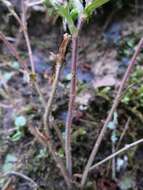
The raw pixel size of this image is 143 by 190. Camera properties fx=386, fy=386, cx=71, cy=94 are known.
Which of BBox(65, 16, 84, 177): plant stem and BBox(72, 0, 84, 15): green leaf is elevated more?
BBox(72, 0, 84, 15): green leaf

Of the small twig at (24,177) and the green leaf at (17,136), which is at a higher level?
the green leaf at (17,136)

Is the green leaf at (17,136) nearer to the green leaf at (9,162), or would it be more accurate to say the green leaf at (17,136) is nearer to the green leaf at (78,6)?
the green leaf at (9,162)

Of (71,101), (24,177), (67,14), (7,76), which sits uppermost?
(67,14)

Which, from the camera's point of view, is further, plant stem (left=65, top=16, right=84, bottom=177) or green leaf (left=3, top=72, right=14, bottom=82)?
green leaf (left=3, top=72, right=14, bottom=82)

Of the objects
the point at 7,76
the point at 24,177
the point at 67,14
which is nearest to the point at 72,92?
the point at 67,14

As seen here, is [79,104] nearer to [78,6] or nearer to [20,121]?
[20,121]

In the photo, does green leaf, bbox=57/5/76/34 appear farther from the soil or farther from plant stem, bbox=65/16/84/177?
the soil

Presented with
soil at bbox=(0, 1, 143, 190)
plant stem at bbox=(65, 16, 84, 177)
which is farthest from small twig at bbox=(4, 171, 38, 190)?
plant stem at bbox=(65, 16, 84, 177)

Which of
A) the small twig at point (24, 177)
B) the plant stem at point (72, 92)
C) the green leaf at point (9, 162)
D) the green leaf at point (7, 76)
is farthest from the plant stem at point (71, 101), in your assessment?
the green leaf at point (7, 76)

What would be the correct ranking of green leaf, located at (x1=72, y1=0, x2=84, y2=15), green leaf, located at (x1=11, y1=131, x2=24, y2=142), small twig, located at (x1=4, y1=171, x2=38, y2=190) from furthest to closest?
green leaf, located at (x1=11, y1=131, x2=24, y2=142)
small twig, located at (x1=4, y1=171, x2=38, y2=190)
green leaf, located at (x1=72, y1=0, x2=84, y2=15)

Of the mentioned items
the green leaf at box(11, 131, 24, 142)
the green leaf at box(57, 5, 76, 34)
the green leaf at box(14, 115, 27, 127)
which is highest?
the green leaf at box(57, 5, 76, 34)

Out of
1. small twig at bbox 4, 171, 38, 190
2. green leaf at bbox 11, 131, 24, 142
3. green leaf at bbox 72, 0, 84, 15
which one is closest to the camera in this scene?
green leaf at bbox 72, 0, 84, 15

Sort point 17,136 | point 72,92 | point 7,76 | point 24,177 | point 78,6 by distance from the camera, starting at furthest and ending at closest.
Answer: point 7,76 < point 17,136 < point 24,177 < point 72,92 < point 78,6
